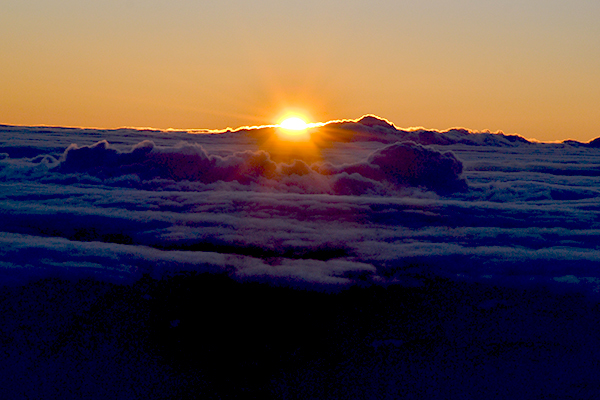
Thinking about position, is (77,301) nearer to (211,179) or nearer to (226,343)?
(226,343)

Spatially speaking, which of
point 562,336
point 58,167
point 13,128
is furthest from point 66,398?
point 13,128

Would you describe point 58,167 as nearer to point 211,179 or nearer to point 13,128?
point 211,179

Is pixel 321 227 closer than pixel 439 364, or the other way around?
pixel 439 364

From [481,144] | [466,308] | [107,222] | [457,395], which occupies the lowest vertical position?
[457,395]

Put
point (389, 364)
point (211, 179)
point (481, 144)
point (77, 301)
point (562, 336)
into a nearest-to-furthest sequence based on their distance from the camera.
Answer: point (389, 364), point (562, 336), point (77, 301), point (211, 179), point (481, 144)

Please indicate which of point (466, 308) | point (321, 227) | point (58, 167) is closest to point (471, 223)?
point (321, 227)

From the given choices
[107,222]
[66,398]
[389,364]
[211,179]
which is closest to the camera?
[66,398]

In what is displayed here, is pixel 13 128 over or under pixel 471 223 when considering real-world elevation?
over
